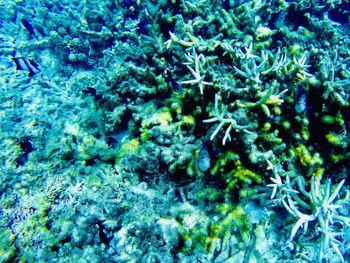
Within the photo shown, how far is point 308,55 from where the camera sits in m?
3.11

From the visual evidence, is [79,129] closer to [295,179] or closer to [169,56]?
[169,56]

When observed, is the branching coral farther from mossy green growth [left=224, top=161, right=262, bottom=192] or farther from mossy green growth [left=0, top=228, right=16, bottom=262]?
mossy green growth [left=0, top=228, right=16, bottom=262]

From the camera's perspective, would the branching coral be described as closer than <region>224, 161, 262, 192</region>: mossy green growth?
Yes

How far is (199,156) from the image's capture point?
7.64 feet

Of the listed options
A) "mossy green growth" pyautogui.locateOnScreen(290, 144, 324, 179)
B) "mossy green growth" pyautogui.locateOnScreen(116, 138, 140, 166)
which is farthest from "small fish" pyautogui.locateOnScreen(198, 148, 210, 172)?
"mossy green growth" pyautogui.locateOnScreen(290, 144, 324, 179)

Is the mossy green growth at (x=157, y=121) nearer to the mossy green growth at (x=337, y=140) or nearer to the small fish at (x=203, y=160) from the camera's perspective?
the small fish at (x=203, y=160)

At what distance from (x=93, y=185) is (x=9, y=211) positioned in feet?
4.57

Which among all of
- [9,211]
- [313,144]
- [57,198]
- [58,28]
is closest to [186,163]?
[313,144]

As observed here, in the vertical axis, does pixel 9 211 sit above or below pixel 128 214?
below

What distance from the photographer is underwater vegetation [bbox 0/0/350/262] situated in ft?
7.52

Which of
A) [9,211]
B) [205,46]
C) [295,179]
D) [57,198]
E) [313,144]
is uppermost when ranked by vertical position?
[205,46]

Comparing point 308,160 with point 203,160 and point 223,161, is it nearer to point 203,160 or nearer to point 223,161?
point 223,161

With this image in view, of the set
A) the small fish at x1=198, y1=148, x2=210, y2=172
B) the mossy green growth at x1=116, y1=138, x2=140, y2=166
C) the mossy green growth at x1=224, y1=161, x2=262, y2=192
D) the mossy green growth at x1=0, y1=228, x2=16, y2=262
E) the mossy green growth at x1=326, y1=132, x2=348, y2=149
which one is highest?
the mossy green growth at x1=326, y1=132, x2=348, y2=149

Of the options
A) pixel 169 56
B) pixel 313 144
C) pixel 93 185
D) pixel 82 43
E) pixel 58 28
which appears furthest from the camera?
pixel 58 28
